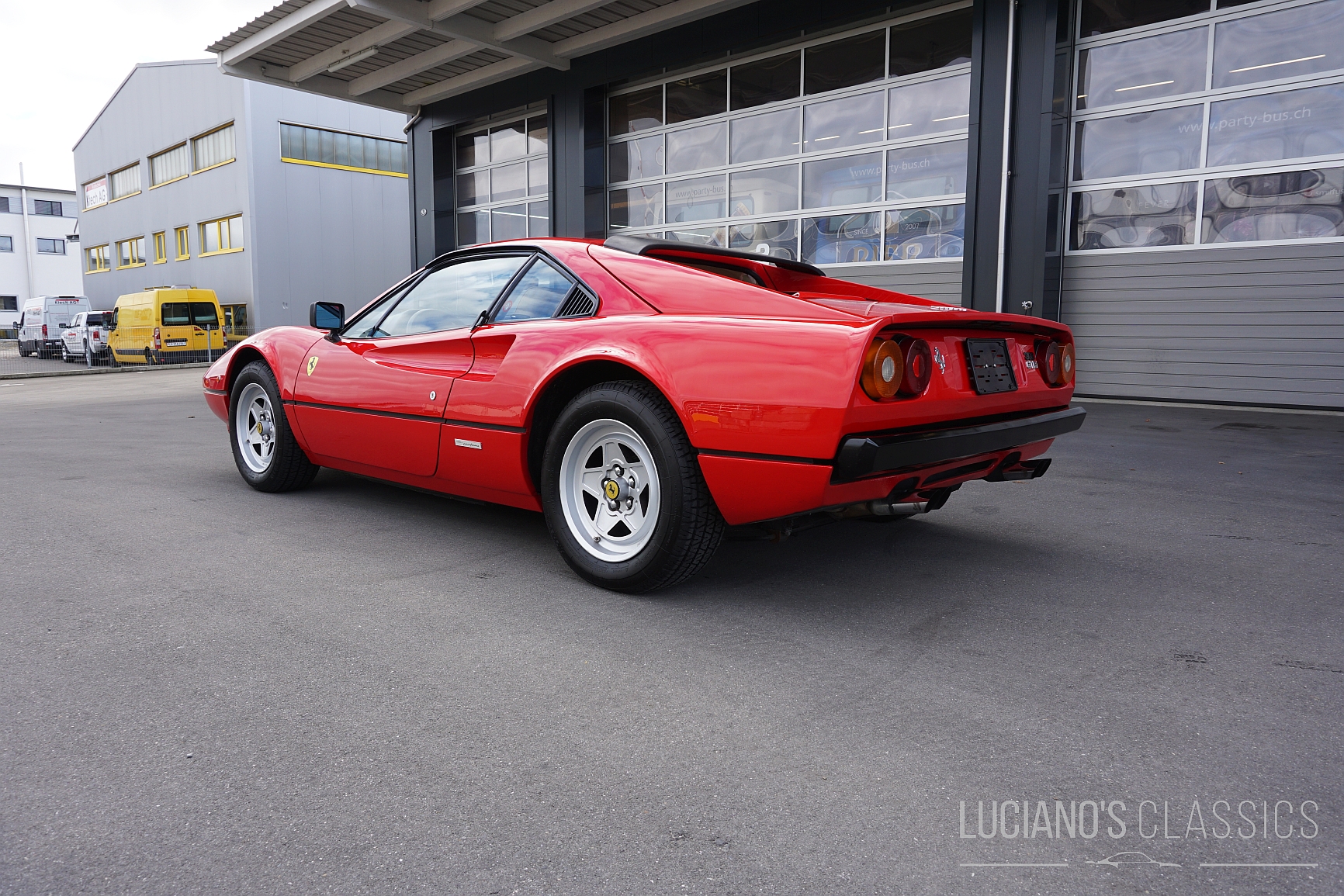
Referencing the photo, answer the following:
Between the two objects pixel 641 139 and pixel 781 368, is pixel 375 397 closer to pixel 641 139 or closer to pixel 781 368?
pixel 781 368

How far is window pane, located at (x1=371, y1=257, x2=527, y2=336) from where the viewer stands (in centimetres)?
363

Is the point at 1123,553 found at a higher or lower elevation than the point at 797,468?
lower

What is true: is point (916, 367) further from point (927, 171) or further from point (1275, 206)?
point (927, 171)

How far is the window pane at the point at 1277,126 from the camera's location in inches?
333

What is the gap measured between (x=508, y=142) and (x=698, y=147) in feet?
15.5

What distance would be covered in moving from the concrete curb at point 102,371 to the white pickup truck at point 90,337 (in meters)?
2.17

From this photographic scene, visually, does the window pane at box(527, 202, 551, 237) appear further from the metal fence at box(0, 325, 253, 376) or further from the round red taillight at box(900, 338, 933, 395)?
the round red taillight at box(900, 338, 933, 395)

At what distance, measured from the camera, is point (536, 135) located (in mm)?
15609

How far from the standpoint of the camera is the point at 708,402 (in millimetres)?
2682

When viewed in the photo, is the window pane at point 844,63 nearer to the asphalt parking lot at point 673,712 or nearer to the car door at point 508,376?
the asphalt parking lot at point 673,712

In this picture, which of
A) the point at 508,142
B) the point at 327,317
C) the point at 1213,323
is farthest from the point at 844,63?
the point at 327,317

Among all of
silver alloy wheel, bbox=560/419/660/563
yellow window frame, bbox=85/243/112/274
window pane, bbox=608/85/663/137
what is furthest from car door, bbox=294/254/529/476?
yellow window frame, bbox=85/243/112/274

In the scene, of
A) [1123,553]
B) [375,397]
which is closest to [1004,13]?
[1123,553]

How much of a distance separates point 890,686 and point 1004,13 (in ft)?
32.0
